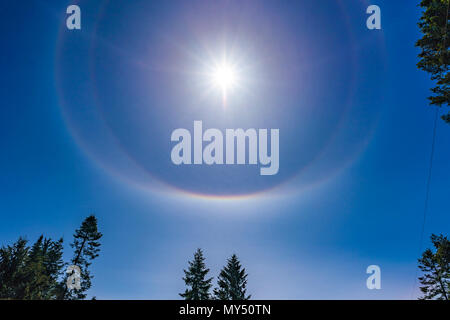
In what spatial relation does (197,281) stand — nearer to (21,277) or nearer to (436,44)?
(21,277)

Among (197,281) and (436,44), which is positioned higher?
(436,44)

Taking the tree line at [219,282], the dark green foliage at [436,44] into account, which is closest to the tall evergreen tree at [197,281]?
the tree line at [219,282]

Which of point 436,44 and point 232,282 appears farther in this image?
point 232,282

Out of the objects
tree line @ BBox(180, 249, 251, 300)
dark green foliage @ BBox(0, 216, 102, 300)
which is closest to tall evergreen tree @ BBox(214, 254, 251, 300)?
tree line @ BBox(180, 249, 251, 300)

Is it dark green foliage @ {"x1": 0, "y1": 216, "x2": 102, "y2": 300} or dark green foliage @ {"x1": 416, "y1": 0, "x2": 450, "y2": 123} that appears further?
dark green foliage @ {"x1": 0, "y1": 216, "x2": 102, "y2": 300}

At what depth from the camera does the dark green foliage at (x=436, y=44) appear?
13.0m

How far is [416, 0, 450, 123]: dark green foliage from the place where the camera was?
13.0m

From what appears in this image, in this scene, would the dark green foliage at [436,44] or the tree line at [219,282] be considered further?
the tree line at [219,282]

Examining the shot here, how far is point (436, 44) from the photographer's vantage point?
13445mm

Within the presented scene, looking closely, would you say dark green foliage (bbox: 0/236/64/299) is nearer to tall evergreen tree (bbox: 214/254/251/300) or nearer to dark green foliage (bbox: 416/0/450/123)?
tall evergreen tree (bbox: 214/254/251/300)

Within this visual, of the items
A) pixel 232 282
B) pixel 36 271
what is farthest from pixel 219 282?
pixel 36 271

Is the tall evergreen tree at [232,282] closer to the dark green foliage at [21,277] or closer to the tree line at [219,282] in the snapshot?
the tree line at [219,282]
